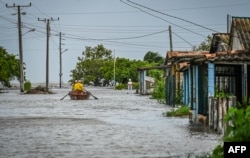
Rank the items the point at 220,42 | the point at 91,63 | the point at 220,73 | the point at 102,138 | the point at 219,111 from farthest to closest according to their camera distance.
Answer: the point at 91,63 → the point at 220,42 → the point at 220,73 → the point at 219,111 → the point at 102,138

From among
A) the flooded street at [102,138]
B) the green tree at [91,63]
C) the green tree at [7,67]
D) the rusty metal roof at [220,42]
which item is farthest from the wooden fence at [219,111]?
the green tree at [91,63]

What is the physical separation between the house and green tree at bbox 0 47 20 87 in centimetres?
4098

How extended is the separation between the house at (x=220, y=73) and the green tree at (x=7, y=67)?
40982 mm

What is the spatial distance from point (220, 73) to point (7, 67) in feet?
186

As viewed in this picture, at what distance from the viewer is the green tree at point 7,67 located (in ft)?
235

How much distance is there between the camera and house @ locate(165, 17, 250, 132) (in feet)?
65.3

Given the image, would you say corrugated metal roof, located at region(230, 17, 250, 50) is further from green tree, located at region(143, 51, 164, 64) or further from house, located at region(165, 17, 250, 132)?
green tree, located at region(143, 51, 164, 64)

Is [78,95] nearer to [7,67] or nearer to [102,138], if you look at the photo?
[102,138]

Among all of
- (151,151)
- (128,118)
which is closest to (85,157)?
(151,151)

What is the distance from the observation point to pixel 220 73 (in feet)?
76.9

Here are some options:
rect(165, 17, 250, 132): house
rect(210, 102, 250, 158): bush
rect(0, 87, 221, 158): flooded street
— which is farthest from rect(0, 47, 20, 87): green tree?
rect(210, 102, 250, 158): bush

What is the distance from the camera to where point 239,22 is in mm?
32438

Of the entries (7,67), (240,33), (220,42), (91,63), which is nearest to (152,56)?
(91,63)

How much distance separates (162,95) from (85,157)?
2970 centimetres
